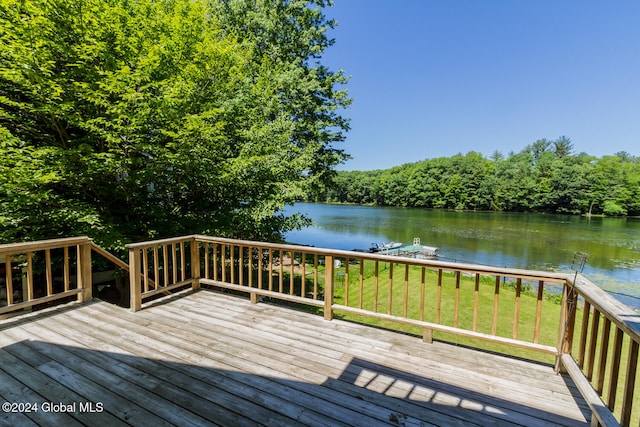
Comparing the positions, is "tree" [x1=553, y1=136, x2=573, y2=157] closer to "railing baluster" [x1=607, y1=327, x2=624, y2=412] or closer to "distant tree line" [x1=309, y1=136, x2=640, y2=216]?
"distant tree line" [x1=309, y1=136, x2=640, y2=216]

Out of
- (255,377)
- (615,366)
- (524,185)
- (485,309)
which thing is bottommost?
(485,309)

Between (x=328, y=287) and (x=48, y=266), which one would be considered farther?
(x=328, y=287)

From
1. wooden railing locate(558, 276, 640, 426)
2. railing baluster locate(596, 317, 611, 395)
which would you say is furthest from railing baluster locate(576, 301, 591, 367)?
railing baluster locate(596, 317, 611, 395)

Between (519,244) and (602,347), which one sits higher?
(602,347)

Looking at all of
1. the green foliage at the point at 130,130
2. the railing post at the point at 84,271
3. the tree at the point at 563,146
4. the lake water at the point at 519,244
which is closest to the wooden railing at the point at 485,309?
the railing post at the point at 84,271

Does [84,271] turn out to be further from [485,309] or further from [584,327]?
[485,309]

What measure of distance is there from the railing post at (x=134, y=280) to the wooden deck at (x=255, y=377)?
0.77 ft

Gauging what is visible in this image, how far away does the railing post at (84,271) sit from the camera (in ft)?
11.4

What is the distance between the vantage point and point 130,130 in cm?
461

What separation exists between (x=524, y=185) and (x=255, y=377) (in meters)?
56.8

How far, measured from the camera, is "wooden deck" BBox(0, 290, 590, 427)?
1.81 meters

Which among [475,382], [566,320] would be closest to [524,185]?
[566,320]

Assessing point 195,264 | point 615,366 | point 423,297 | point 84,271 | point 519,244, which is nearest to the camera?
point 615,366

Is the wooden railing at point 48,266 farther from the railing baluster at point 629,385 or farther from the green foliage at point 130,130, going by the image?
the railing baluster at point 629,385
